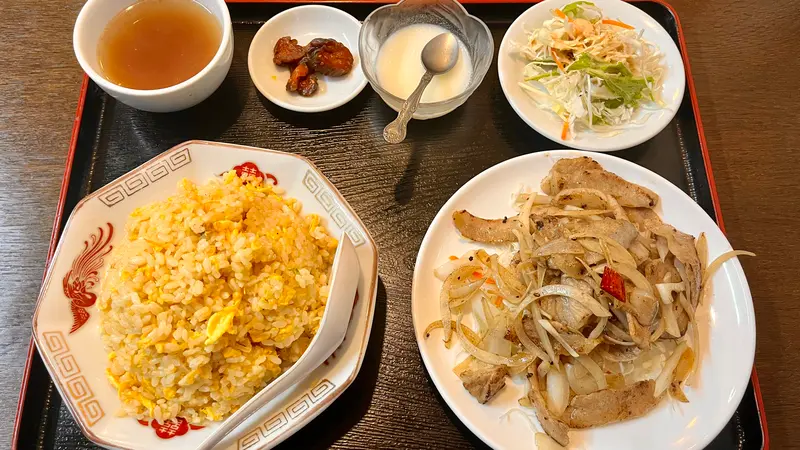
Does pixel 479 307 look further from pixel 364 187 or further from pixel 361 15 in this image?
pixel 361 15

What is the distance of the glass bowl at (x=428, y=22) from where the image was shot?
2014 millimetres

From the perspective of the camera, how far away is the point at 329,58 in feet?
7.01

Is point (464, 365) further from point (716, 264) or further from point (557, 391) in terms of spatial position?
point (716, 264)

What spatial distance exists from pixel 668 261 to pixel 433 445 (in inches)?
38.9

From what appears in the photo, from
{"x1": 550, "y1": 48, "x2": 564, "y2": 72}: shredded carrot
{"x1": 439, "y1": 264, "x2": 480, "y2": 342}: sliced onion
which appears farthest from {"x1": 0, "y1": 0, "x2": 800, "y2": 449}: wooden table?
{"x1": 439, "y1": 264, "x2": 480, "y2": 342}: sliced onion

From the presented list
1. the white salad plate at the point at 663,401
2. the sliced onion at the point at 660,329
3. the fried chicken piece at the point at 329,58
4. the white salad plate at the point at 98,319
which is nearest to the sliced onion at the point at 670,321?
the sliced onion at the point at 660,329

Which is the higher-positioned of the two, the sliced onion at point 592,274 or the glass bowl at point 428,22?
the glass bowl at point 428,22

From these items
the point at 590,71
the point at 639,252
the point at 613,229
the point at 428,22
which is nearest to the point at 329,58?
the point at 428,22

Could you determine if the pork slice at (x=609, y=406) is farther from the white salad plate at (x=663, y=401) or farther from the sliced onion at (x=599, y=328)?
the sliced onion at (x=599, y=328)

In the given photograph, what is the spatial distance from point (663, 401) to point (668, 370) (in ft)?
0.34

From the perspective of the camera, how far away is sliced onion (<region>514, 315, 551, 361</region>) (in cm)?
159

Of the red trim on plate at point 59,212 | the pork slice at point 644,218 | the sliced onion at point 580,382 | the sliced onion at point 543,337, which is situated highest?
the pork slice at point 644,218

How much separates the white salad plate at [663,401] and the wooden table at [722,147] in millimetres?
332

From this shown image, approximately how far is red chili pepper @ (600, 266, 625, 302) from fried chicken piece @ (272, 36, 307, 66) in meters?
1.50
